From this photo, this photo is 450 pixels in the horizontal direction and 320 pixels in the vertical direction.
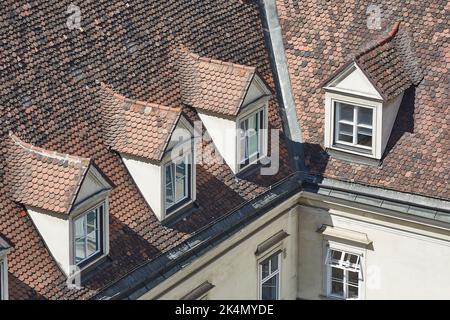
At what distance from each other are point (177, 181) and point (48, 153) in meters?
4.83

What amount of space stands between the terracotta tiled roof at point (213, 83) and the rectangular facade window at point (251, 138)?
83cm

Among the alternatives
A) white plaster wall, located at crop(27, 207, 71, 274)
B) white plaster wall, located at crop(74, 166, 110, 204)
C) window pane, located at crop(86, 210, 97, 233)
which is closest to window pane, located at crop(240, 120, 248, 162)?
white plaster wall, located at crop(74, 166, 110, 204)

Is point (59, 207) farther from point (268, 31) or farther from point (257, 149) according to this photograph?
point (268, 31)

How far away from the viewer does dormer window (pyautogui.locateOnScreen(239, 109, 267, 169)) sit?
47812 mm

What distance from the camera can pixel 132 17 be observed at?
47094mm

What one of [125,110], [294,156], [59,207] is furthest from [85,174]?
[294,156]

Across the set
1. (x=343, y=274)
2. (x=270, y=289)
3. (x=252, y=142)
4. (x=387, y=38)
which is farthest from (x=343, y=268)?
(x=387, y=38)

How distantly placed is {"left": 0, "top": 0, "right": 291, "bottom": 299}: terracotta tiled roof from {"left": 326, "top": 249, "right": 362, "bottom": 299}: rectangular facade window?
3.39 meters

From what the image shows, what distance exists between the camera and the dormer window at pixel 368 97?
4869 cm

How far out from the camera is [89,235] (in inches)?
1666

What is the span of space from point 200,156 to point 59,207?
7.34 metres

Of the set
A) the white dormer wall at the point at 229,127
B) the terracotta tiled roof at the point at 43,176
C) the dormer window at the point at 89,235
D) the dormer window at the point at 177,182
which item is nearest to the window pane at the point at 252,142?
the white dormer wall at the point at 229,127

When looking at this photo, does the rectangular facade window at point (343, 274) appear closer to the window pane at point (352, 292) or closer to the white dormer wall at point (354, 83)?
the window pane at point (352, 292)

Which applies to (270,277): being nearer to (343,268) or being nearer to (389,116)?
(343,268)
